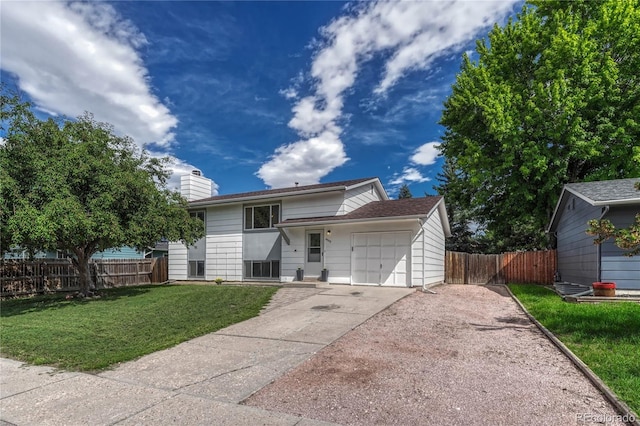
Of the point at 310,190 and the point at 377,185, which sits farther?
the point at 377,185

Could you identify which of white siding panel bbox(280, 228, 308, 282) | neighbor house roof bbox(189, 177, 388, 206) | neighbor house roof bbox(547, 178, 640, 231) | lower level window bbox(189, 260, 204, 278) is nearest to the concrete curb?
neighbor house roof bbox(547, 178, 640, 231)

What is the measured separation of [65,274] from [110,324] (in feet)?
32.5

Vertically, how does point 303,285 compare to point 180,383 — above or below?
below

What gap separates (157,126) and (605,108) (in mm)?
21807

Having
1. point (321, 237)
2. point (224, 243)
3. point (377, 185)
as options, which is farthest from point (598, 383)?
point (224, 243)

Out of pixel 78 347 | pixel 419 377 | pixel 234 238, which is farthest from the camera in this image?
pixel 234 238

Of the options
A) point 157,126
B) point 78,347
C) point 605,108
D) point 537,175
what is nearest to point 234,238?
point 157,126

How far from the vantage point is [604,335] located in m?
5.83

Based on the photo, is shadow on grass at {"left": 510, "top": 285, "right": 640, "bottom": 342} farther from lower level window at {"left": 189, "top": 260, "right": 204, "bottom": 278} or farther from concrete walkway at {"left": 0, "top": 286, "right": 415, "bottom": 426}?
lower level window at {"left": 189, "top": 260, "right": 204, "bottom": 278}

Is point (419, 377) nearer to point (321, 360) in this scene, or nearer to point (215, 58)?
point (321, 360)

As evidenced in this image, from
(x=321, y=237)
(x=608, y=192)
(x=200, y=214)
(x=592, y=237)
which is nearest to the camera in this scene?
(x=608, y=192)

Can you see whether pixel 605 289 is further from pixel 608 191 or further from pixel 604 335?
pixel 604 335

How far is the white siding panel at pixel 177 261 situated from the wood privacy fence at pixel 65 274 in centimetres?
58

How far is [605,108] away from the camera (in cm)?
1616
